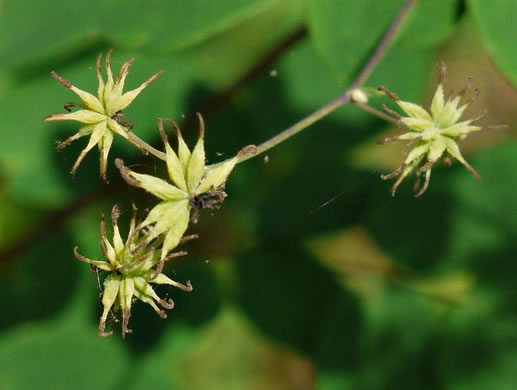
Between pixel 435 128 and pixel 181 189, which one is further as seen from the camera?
pixel 435 128

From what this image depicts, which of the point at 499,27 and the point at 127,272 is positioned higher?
the point at 499,27

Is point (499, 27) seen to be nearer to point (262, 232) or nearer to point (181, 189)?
point (181, 189)

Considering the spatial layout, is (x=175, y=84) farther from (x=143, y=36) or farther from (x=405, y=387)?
(x=405, y=387)

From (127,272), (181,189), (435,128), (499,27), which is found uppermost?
(499,27)

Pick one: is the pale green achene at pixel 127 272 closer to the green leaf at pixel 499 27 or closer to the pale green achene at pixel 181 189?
the pale green achene at pixel 181 189

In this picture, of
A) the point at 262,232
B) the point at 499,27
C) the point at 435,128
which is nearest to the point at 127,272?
the point at 435,128

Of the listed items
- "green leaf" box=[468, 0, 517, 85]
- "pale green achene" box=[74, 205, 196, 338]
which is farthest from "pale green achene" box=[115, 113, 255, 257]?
"green leaf" box=[468, 0, 517, 85]

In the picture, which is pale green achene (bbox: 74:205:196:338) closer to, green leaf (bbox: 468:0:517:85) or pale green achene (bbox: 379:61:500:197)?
pale green achene (bbox: 379:61:500:197)

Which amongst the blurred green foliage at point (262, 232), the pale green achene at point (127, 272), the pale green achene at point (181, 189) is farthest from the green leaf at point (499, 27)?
the pale green achene at point (127, 272)
